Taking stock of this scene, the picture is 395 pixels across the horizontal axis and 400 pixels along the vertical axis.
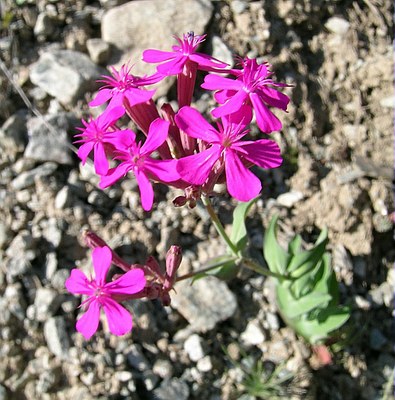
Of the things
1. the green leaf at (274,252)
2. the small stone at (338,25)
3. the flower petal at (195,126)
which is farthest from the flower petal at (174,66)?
the small stone at (338,25)

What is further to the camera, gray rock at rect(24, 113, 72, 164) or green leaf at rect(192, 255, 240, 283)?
gray rock at rect(24, 113, 72, 164)

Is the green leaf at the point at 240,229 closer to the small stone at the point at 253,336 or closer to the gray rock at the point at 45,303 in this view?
the small stone at the point at 253,336

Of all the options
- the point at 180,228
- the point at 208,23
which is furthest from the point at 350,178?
the point at 208,23

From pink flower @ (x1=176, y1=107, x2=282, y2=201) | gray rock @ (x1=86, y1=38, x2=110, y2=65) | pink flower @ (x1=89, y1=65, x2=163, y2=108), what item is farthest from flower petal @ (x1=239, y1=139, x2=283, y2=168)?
gray rock @ (x1=86, y1=38, x2=110, y2=65)

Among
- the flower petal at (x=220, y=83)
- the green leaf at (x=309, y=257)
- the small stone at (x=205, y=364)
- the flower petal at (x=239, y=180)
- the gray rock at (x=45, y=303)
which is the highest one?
the flower petal at (x=220, y=83)

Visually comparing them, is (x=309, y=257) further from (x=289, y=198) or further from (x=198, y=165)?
(x=198, y=165)

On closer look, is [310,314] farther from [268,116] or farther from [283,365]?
[268,116]

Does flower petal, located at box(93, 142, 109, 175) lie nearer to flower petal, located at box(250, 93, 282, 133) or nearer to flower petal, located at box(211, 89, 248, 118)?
flower petal, located at box(211, 89, 248, 118)
